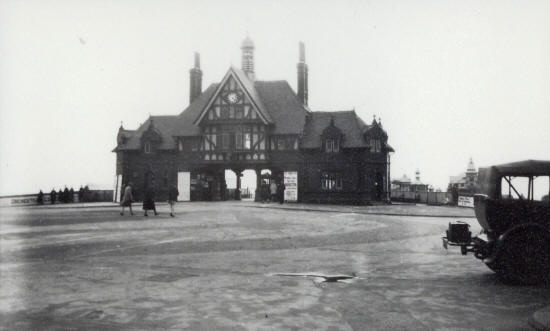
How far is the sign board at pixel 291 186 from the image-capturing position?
129 feet

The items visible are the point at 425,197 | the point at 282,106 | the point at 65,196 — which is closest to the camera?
the point at 65,196

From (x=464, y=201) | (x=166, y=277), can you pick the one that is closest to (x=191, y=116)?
(x=464, y=201)

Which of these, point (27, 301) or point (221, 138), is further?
point (221, 138)

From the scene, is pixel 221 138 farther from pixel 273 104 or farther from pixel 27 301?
pixel 27 301

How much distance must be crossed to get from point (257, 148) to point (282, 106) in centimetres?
490

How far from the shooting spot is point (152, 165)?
42.2 metres

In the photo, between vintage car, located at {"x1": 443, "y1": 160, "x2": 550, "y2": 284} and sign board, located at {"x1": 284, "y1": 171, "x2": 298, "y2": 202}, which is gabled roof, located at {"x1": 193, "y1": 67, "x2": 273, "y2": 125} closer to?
sign board, located at {"x1": 284, "y1": 171, "x2": 298, "y2": 202}

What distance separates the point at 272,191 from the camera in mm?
39281

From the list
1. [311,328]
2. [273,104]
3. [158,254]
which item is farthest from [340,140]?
[311,328]

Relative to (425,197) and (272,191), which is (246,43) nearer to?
(272,191)

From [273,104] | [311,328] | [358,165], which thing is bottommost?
[311,328]

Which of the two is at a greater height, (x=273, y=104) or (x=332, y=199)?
(x=273, y=104)

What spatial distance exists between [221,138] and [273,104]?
568cm

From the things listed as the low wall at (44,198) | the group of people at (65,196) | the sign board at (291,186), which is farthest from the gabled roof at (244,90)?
the group of people at (65,196)
